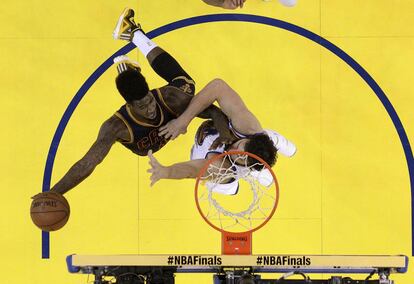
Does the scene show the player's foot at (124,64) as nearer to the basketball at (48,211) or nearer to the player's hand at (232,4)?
the player's hand at (232,4)

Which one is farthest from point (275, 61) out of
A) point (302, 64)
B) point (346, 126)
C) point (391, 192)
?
point (391, 192)

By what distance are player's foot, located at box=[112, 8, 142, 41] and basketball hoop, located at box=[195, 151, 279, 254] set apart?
1.70m

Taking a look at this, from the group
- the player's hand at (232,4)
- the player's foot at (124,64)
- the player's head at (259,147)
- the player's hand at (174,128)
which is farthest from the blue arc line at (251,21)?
the player's head at (259,147)

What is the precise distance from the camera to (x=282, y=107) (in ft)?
31.6

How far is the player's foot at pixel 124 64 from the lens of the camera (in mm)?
9344

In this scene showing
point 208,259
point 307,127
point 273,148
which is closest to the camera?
point 208,259

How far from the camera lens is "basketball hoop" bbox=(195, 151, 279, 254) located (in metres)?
8.59

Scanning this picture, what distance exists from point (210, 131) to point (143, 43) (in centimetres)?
112

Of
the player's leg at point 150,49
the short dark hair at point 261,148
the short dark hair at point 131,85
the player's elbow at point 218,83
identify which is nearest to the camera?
the short dark hair at point 261,148

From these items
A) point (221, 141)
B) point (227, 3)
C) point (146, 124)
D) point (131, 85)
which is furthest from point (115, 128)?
point (227, 3)

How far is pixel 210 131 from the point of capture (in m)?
9.30

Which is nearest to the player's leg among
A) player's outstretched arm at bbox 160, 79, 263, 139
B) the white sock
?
the white sock

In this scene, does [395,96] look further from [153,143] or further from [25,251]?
[25,251]

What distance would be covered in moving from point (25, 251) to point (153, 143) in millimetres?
1674
